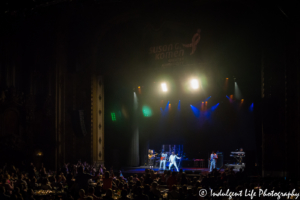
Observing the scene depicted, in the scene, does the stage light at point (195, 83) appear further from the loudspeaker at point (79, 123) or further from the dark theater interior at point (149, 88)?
the loudspeaker at point (79, 123)

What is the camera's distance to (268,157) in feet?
56.1

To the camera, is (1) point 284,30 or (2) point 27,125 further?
(2) point 27,125

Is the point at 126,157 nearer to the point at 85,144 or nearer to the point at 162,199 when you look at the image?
the point at 85,144

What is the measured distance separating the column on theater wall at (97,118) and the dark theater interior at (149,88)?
0.23 feet

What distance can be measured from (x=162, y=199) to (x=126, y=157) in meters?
14.7

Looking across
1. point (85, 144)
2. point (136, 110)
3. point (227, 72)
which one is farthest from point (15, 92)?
point (227, 72)

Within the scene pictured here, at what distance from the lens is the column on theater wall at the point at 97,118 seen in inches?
840

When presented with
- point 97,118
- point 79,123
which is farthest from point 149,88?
point 79,123

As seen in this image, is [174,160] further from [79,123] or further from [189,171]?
[79,123]

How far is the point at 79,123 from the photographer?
2106cm

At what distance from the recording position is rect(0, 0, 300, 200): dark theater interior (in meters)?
17.2

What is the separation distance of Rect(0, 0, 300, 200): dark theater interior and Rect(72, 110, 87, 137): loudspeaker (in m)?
0.07

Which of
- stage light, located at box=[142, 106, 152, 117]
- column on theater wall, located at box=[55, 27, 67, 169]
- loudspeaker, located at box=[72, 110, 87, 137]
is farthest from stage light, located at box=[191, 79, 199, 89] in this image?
column on theater wall, located at box=[55, 27, 67, 169]

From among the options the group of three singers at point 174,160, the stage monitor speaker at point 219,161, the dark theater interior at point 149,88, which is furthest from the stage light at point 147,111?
the stage monitor speaker at point 219,161
